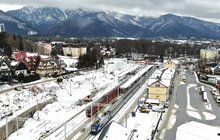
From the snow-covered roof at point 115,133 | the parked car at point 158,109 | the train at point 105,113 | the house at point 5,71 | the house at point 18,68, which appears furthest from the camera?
the house at point 18,68

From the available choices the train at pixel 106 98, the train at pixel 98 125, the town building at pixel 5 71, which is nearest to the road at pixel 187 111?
the train at pixel 98 125

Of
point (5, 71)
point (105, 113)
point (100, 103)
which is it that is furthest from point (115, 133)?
point (5, 71)

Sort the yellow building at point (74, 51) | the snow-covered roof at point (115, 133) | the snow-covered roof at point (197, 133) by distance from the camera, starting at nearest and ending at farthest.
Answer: the snow-covered roof at point (115, 133), the snow-covered roof at point (197, 133), the yellow building at point (74, 51)

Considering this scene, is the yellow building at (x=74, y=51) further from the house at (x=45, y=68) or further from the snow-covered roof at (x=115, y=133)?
the snow-covered roof at (x=115, y=133)

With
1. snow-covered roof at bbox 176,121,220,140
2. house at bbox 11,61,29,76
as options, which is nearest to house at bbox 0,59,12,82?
house at bbox 11,61,29,76

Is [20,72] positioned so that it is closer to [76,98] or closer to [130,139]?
[76,98]

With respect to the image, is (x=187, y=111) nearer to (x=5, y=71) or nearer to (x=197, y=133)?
(x=197, y=133)

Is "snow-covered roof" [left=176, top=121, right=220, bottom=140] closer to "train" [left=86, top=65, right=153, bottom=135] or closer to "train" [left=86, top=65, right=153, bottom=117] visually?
"train" [left=86, top=65, right=153, bottom=135]
